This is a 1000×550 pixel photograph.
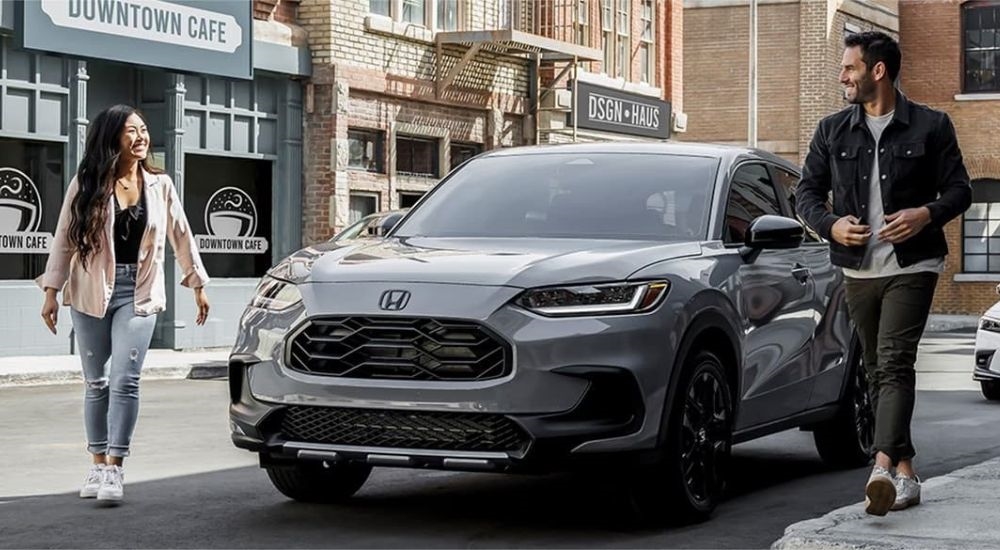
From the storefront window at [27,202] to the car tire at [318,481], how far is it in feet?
42.4

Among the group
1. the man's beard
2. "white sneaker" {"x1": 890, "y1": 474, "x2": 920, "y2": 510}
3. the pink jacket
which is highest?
the man's beard

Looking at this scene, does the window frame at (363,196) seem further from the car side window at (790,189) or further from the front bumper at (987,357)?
the car side window at (790,189)

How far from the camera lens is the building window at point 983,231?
4409 centimetres

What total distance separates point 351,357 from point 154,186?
1.99 meters

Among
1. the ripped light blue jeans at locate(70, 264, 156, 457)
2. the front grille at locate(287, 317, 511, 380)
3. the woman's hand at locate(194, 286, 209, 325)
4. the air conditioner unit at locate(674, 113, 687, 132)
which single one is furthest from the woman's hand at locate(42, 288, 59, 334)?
the air conditioner unit at locate(674, 113, 687, 132)

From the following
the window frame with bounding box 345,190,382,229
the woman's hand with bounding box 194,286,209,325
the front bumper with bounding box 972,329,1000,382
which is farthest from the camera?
the window frame with bounding box 345,190,382,229

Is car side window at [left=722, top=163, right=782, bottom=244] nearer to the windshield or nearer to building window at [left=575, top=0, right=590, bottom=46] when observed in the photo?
the windshield

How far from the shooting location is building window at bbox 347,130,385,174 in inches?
1052

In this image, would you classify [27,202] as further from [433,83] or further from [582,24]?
[582,24]

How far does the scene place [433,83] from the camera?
28.7 metres

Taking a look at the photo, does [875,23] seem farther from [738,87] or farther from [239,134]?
[239,134]

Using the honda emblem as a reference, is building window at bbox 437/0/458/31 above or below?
above

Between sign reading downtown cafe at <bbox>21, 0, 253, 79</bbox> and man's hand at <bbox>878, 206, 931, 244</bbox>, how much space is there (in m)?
14.8

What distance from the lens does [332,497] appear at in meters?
8.78
